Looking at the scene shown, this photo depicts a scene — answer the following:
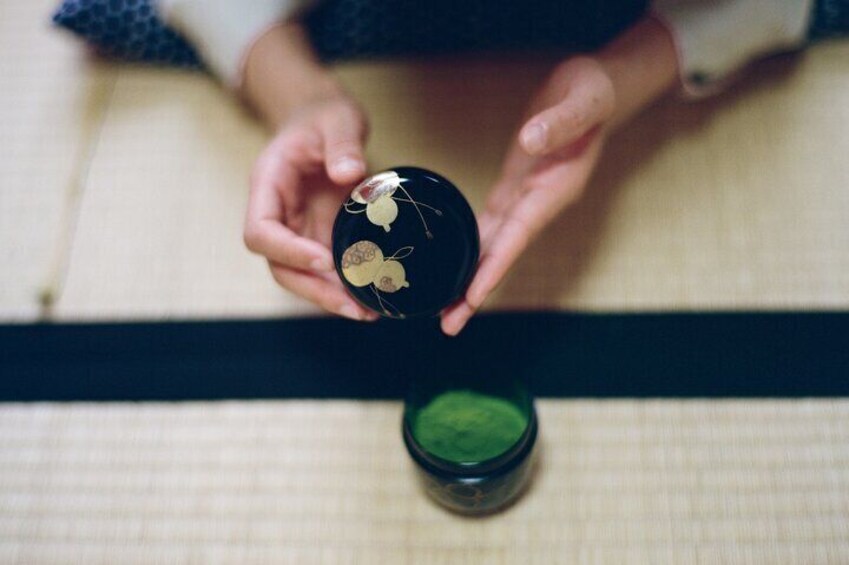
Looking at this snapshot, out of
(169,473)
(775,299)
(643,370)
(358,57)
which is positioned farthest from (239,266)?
(775,299)

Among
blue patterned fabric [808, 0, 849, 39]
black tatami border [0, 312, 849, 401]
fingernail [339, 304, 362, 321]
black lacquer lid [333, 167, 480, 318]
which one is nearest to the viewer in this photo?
black lacquer lid [333, 167, 480, 318]

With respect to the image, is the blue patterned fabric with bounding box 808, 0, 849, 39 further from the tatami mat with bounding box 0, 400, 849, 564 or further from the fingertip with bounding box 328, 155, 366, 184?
the fingertip with bounding box 328, 155, 366, 184

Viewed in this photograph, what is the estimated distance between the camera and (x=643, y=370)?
0.94 meters

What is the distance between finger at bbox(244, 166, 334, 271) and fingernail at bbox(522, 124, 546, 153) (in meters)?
0.24

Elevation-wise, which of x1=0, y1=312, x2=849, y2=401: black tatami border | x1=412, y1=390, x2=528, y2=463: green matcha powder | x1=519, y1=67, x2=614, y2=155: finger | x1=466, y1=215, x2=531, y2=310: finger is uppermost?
x1=519, y1=67, x2=614, y2=155: finger

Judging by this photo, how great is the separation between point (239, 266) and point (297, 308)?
0.35 ft

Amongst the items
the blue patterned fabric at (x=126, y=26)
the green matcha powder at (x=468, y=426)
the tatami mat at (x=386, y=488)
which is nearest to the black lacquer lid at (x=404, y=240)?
the green matcha powder at (x=468, y=426)

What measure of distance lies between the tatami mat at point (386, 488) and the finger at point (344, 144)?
30cm

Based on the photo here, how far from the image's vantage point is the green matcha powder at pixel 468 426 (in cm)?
81

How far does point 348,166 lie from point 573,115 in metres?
0.26

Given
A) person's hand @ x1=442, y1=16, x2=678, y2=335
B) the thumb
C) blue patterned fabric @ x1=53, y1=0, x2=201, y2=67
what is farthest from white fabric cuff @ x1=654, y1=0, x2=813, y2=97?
blue patterned fabric @ x1=53, y1=0, x2=201, y2=67

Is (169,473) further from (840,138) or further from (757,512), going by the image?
(840,138)

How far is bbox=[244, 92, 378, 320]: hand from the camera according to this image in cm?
83

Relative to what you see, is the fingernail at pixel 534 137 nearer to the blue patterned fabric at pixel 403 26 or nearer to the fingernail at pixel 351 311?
the fingernail at pixel 351 311
